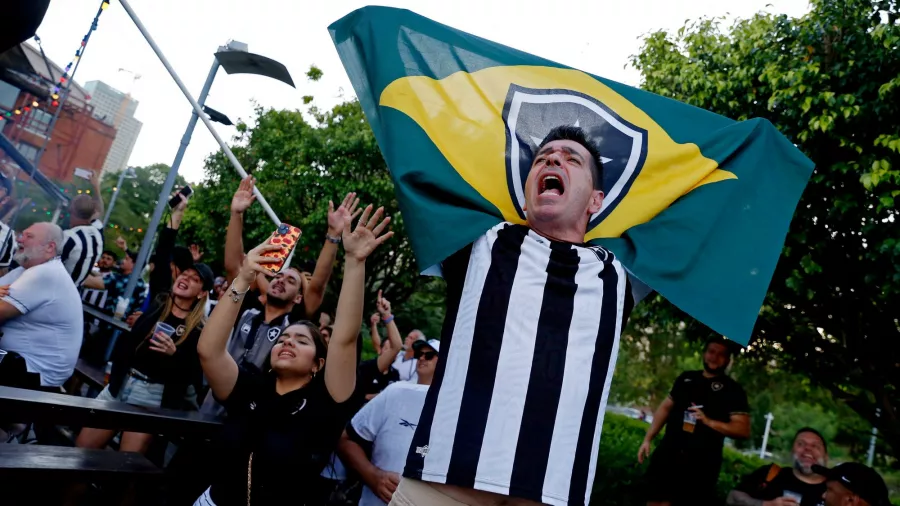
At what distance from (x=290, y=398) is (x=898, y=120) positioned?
577 cm

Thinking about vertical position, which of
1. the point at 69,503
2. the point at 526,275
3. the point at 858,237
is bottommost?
the point at 69,503

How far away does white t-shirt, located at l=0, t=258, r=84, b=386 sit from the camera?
4469mm

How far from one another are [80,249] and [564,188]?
17.4 ft

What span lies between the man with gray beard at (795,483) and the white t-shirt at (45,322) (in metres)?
5.44

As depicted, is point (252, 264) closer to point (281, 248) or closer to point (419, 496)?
point (281, 248)

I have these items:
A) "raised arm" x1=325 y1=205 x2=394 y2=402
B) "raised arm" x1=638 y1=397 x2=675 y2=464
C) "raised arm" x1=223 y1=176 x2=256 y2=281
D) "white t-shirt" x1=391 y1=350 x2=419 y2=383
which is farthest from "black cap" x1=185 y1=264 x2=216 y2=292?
"raised arm" x1=638 y1=397 x2=675 y2=464

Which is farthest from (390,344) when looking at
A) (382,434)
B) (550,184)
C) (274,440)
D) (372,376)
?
(550,184)

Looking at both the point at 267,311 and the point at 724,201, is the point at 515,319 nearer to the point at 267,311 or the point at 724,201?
the point at 724,201

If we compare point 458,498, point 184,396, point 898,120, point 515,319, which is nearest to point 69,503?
point 184,396

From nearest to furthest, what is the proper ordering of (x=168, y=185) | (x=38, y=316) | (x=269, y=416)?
(x=269, y=416) < (x=38, y=316) < (x=168, y=185)

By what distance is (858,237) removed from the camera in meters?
6.90

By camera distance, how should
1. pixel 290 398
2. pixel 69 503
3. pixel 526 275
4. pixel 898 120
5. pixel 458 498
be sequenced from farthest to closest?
pixel 898 120 → pixel 69 503 → pixel 290 398 → pixel 526 275 → pixel 458 498

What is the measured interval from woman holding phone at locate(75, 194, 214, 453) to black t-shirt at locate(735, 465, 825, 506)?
4578 mm

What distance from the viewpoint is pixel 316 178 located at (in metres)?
18.3
